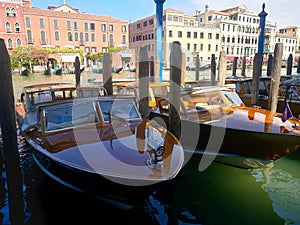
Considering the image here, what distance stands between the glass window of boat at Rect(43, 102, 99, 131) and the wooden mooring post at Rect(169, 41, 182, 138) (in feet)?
5.21

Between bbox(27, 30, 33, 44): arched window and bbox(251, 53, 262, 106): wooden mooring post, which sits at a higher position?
bbox(27, 30, 33, 44): arched window

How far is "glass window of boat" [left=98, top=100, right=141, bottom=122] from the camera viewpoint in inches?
187

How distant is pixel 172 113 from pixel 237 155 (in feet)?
5.55

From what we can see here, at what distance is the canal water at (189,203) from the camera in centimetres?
380

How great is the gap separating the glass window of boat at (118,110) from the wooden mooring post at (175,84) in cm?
75

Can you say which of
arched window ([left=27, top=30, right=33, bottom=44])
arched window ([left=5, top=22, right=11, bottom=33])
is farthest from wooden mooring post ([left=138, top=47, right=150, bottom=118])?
arched window ([left=27, top=30, right=33, bottom=44])

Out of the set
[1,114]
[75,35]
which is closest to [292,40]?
[75,35]

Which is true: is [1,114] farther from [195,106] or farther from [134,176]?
[195,106]

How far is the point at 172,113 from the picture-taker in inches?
204

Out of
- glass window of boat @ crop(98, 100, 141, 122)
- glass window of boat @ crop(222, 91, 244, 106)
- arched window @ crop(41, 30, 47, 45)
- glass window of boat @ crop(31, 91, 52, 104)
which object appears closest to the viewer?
glass window of boat @ crop(98, 100, 141, 122)

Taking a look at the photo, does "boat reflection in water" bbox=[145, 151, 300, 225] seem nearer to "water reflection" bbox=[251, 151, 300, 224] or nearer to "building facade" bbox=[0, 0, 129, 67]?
"water reflection" bbox=[251, 151, 300, 224]

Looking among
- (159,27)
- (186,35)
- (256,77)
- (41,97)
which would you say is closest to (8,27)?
(186,35)

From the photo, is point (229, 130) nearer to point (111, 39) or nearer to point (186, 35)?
point (186, 35)

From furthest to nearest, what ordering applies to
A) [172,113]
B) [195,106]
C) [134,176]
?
[195,106] → [172,113] → [134,176]
